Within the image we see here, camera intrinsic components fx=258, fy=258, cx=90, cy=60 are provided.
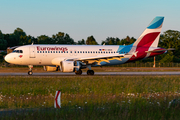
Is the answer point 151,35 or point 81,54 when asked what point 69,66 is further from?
point 151,35

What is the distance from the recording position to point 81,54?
3391 centimetres

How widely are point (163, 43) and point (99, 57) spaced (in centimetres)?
7341

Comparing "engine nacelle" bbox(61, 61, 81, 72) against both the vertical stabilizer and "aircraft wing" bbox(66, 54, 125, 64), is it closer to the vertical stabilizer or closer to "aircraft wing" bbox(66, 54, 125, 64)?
"aircraft wing" bbox(66, 54, 125, 64)

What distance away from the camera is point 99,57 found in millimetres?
32062

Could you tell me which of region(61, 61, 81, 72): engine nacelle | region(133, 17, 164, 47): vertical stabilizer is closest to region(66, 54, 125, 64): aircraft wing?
region(61, 61, 81, 72): engine nacelle

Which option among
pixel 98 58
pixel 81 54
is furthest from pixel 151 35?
pixel 81 54

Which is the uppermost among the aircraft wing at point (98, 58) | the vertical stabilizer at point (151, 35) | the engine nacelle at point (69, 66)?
Answer: the vertical stabilizer at point (151, 35)

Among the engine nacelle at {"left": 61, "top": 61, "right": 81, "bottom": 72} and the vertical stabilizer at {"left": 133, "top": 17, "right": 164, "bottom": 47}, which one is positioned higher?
the vertical stabilizer at {"left": 133, "top": 17, "right": 164, "bottom": 47}

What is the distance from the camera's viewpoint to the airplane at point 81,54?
32.1m

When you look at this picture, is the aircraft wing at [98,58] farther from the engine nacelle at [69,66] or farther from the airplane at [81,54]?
the engine nacelle at [69,66]

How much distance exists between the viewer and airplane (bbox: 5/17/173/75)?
32.1 m

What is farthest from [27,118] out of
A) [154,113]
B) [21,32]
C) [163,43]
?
[21,32]

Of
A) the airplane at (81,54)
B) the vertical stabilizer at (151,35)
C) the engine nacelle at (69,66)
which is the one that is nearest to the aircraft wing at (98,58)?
the airplane at (81,54)

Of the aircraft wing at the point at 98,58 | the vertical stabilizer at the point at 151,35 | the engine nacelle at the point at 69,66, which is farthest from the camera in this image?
the vertical stabilizer at the point at 151,35
